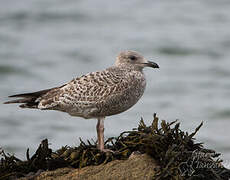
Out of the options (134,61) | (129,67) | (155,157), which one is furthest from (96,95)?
(155,157)

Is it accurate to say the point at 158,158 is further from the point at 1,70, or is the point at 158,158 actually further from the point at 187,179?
the point at 1,70

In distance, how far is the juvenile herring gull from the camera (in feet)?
28.8

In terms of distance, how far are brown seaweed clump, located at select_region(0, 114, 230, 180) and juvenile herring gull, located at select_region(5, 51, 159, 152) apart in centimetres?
78

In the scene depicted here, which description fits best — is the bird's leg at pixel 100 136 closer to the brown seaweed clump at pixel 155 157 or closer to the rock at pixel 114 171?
the brown seaweed clump at pixel 155 157

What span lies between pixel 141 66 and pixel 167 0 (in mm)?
19636

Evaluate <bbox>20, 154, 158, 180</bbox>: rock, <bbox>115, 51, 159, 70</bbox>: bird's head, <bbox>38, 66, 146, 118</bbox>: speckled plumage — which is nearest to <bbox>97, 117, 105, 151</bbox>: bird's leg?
<bbox>38, 66, 146, 118</bbox>: speckled plumage

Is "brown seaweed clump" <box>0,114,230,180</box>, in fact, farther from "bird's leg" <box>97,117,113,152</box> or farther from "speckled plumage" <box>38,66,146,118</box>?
"speckled plumage" <box>38,66,146,118</box>

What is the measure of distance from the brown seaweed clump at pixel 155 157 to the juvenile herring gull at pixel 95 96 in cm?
78

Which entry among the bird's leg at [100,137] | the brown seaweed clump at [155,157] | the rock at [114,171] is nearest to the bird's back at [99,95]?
the bird's leg at [100,137]

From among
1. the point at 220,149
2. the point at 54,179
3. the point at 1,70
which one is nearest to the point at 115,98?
the point at 54,179

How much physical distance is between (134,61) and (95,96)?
99cm

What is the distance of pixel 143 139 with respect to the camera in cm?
773

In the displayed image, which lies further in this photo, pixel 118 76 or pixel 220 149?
pixel 220 149

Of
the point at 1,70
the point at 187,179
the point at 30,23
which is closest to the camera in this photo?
the point at 187,179
